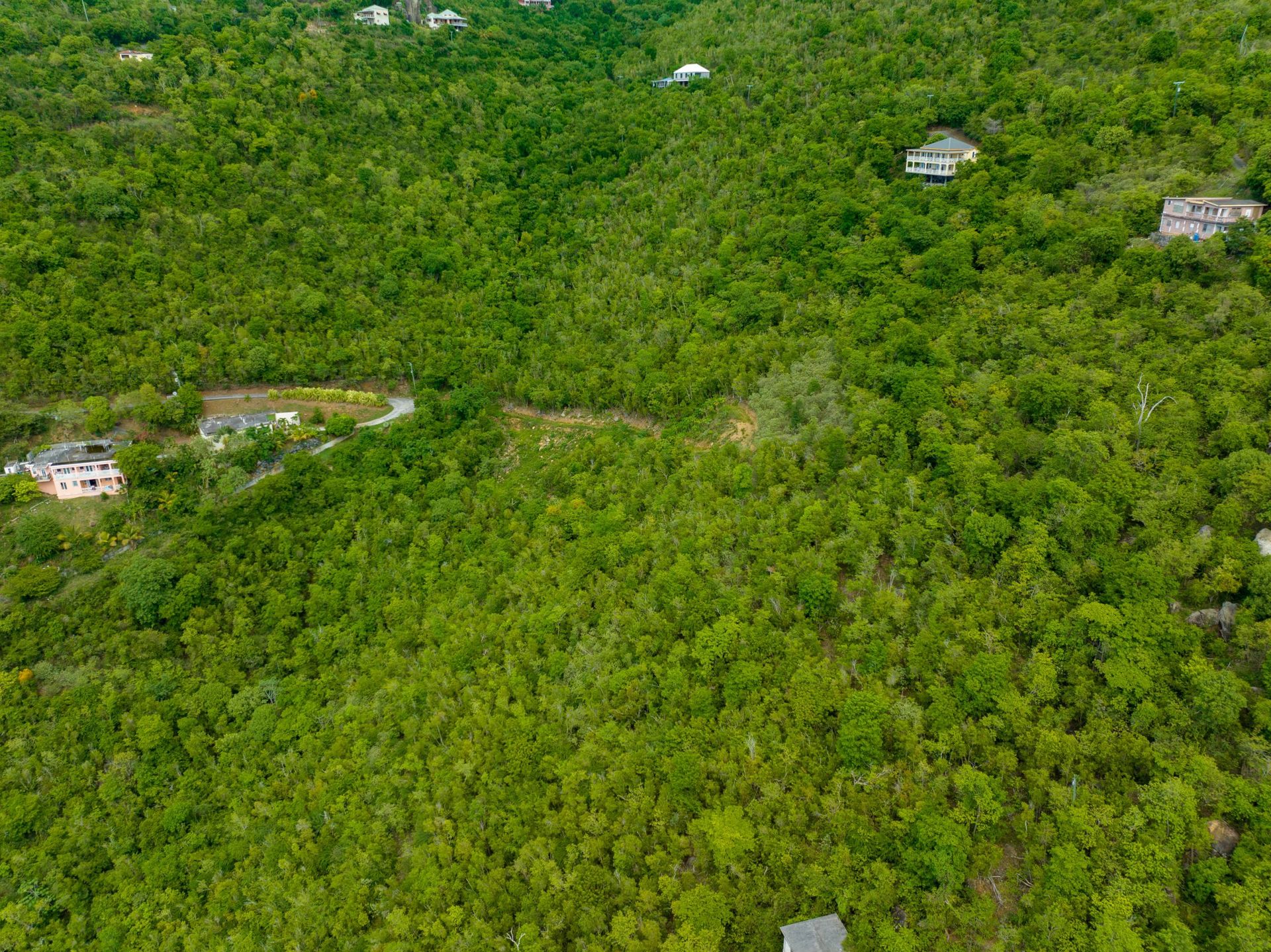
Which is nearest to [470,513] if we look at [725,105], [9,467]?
[9,467]

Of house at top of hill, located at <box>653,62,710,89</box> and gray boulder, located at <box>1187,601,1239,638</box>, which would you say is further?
house at top of hill, located at <box>653,62,710,89</box>

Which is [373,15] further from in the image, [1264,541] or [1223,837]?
[1223,837]

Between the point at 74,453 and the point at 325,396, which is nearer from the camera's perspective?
the point at 74,453

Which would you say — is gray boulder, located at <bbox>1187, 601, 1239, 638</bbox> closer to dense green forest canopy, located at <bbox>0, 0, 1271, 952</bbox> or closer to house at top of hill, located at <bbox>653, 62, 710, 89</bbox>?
dense green forest canopy, located at <bbox>0, 0, 1271, 952</bbox>

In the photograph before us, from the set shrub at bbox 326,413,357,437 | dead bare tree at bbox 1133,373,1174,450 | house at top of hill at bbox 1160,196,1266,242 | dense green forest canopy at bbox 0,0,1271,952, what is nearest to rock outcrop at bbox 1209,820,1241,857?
dense green forest canopy at bbox 0,0,1271,952

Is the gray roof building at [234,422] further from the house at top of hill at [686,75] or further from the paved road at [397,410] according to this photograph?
the house at top of hill at [686,75]

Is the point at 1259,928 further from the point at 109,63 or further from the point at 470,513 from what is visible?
the point at 109,63

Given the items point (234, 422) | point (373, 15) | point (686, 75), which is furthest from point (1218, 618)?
point (373, 15)
